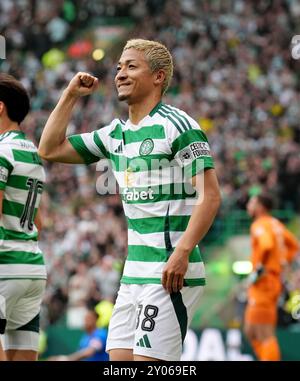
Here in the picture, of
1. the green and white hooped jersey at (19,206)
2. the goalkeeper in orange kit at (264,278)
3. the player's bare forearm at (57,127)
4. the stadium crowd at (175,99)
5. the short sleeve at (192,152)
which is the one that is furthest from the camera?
the stadium crowd at (175,99)

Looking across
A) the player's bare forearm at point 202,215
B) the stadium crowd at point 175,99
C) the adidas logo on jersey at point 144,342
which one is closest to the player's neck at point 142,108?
the player's bare forearm at point 202,215

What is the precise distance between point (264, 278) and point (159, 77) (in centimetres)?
585

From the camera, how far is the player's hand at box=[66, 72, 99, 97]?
5.79 meters

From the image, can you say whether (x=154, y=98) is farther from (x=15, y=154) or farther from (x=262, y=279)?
(x=262, y=279)

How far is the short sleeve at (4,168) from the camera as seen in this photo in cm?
584

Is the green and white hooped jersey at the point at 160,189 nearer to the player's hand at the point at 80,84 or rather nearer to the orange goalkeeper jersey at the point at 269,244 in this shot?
the player's hand at the point at 80,84

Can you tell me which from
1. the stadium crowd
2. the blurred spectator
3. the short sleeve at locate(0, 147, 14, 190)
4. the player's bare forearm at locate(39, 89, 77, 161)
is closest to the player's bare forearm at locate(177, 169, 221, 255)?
the player's bare forearm at locate(39, 89, 77, 161)

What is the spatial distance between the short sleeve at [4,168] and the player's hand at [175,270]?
1212 millimetres

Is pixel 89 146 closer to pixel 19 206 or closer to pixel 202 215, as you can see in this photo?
pixel 19 206

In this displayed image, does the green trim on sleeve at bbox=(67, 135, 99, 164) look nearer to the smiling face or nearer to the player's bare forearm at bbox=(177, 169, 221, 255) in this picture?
the smiling face

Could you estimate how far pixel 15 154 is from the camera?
6.01m

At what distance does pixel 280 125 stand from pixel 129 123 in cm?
1325
